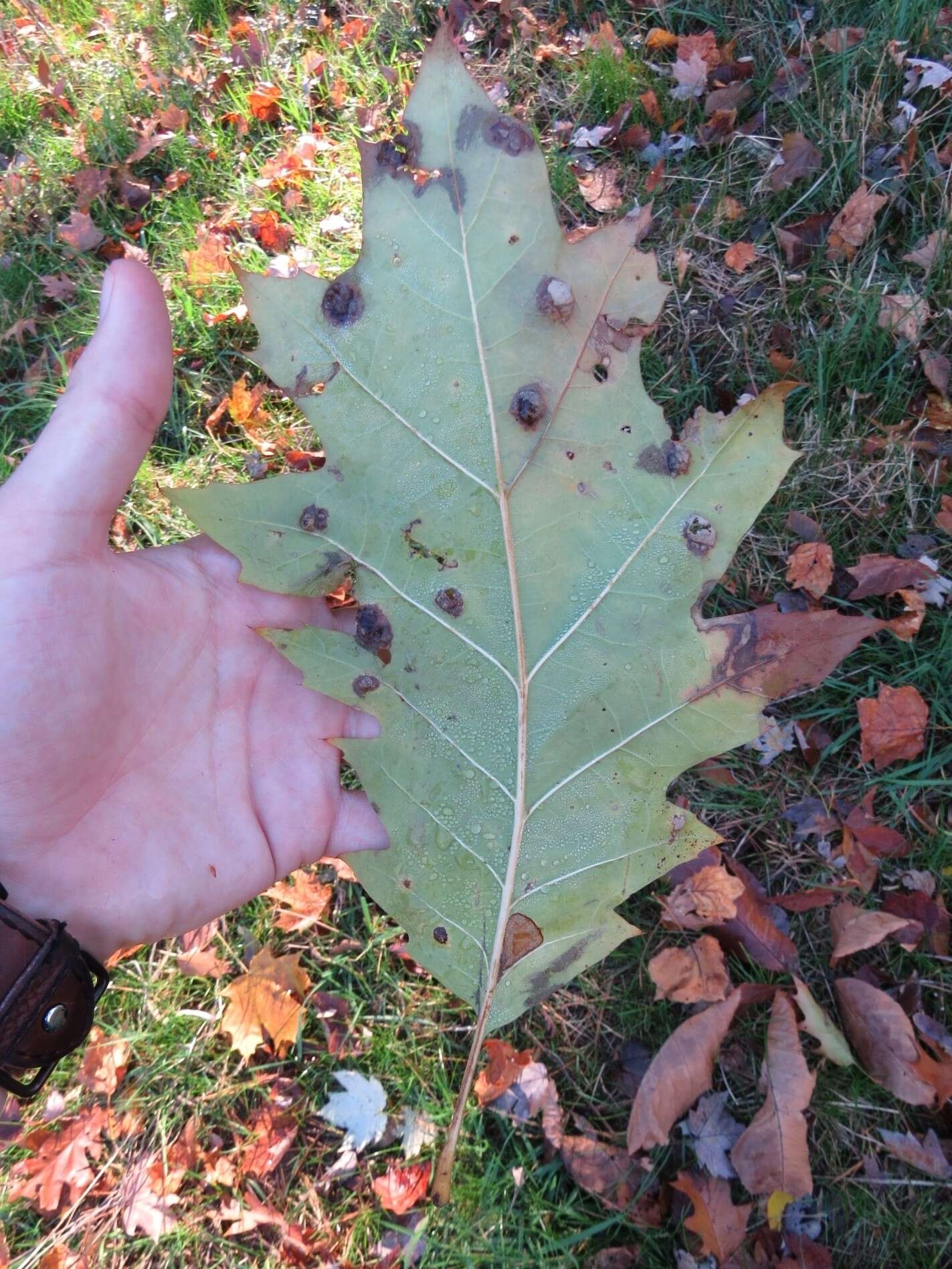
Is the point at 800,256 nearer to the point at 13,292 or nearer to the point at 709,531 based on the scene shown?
the point at 709,531

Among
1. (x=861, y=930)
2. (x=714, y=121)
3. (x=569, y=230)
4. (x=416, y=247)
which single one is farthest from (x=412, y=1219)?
(x=714, y=121)

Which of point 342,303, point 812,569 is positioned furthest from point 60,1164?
point 812,569

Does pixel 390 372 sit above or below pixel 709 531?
above

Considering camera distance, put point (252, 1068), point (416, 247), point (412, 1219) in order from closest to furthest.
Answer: point (416, 247), point (412, 1219), point (252, 1068)

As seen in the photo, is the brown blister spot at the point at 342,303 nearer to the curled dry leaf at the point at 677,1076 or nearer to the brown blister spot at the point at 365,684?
the brown blister spot at the point at 365,684

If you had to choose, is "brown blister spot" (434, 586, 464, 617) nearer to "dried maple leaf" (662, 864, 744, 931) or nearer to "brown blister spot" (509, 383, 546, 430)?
"brown blister spot" (509, 383, 546, 430)

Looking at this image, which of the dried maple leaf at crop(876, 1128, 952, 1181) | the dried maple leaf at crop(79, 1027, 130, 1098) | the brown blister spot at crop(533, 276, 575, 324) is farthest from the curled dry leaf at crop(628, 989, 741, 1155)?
the brown blister spot at crop(533, 276, 575, 324)

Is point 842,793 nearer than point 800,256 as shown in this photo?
Yes
